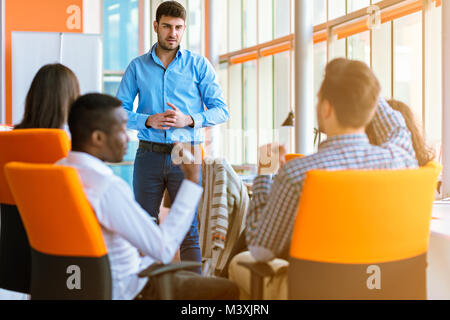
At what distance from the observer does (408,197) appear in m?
1.44

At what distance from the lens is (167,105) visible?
2.87m

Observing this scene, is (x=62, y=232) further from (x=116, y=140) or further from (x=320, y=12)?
Result: (x=320, y=12)

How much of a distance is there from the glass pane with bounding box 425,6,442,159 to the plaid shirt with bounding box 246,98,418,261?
11.3ft

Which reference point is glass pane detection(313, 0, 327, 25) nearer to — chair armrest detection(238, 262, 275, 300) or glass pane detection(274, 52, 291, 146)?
glass pane detection(274, 52, 291, 146)

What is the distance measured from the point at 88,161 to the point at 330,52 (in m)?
5.45

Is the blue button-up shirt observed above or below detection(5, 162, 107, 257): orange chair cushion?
above

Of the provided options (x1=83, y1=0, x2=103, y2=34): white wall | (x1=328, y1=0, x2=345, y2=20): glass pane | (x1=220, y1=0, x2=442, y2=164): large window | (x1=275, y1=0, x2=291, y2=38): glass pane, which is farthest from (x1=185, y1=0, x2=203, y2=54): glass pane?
(x1=328, y1=0, x2=345, y2=20): glass pane

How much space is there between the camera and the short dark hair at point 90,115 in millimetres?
1488

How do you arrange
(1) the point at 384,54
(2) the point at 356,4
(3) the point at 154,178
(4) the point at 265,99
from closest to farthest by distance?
(3) the point at 154,178 → (1) the point at 384,54 → (2) the point at 356,4 → (4) the point at 265,99

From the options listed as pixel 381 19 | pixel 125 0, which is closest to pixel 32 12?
pixel 125 0

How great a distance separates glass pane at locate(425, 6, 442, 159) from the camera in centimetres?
477

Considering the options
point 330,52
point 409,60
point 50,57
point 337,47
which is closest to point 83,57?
point 50,57
